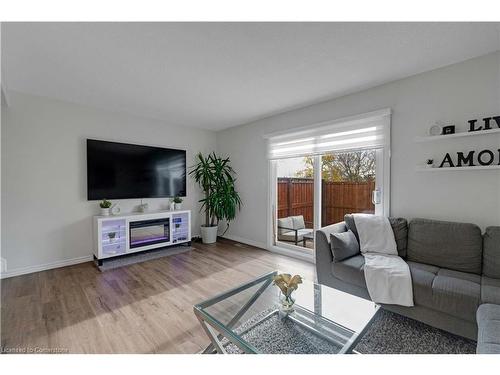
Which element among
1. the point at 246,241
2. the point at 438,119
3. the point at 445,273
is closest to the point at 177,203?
the point at 246,241

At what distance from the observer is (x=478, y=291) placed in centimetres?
154

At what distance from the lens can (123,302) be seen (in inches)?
87.1

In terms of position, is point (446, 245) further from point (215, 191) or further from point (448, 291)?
point (215, 191)

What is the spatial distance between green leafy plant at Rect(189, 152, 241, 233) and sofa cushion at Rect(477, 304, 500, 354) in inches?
138

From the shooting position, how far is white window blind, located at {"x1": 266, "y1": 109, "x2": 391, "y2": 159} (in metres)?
2.70

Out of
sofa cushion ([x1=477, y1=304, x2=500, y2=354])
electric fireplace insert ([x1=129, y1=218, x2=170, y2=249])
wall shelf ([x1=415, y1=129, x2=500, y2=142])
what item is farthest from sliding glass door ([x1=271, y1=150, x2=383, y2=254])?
electric fireplace insert ([x1=129, y1=218, x2=170, y2=249])

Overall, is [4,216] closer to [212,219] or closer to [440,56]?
[212,219]

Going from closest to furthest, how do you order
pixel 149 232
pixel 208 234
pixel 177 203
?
pixel 149 232 → pixel 177 203 → pixel 208 234

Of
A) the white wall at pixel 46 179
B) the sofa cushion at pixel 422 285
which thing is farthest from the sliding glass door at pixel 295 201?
the white wall at pixel 46 179

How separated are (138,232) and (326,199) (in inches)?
117

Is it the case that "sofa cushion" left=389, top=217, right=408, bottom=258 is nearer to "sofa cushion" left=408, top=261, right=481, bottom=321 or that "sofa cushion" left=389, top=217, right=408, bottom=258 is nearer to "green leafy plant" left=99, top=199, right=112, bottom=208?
"sofa cushion" left=408, top=261, right=481, bottom=321

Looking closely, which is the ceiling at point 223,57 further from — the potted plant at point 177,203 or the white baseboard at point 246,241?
the white baseboard at point 246,241
